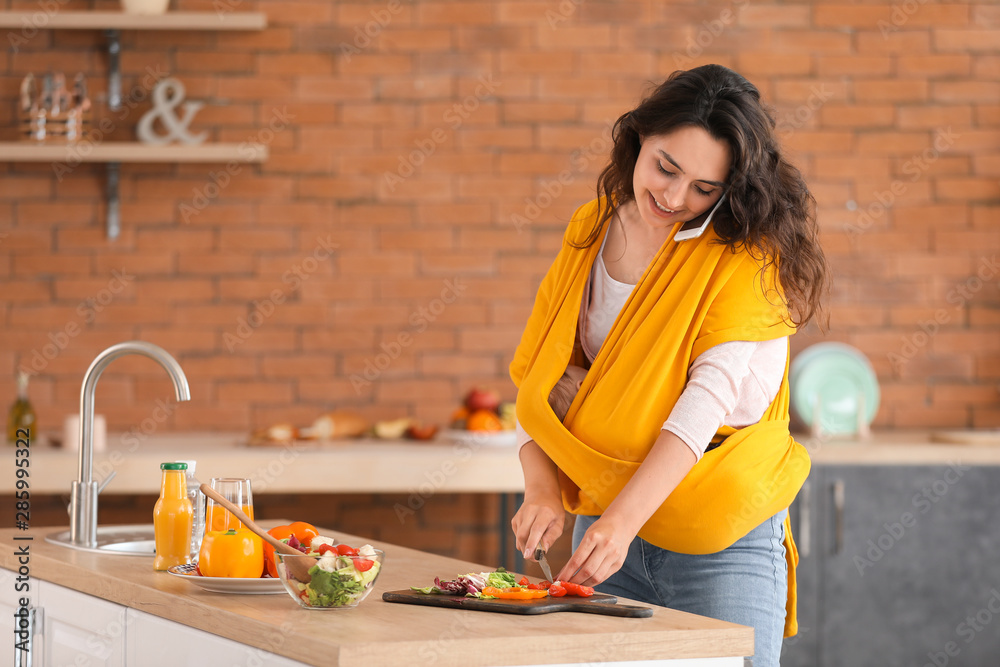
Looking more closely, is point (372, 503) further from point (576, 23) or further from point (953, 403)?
point (953, 403)

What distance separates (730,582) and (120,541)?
109 cm

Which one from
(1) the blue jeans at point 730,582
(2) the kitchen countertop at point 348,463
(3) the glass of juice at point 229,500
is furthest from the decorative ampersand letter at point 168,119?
(1) the blue jeans at point 730,582

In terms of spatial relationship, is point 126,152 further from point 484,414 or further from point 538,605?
point 538,605

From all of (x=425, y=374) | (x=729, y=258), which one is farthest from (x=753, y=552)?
(x=425, y=374)

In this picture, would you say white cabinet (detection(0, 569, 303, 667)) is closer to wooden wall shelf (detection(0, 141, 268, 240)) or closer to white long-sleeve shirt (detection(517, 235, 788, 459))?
white long-sleeve shirt (detection(517, 235, 788, 459))

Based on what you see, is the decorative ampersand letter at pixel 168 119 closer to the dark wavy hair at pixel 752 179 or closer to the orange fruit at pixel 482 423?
the orange fruit at pixel 482 423

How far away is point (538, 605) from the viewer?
1.28m

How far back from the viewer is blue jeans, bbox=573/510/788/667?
149cm

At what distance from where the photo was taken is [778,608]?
1.53 meters

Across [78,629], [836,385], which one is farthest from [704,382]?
[836,385]

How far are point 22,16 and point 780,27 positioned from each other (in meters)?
2.32

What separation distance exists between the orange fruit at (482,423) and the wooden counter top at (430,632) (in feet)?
5.18

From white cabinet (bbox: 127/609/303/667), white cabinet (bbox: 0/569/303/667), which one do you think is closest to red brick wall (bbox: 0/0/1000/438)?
white cabinet (bbox: 0/569/303/667)

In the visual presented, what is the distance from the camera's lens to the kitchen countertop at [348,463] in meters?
2.80
